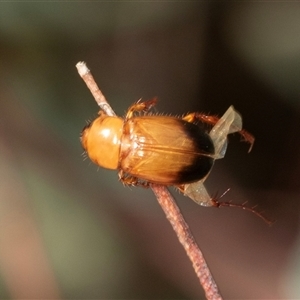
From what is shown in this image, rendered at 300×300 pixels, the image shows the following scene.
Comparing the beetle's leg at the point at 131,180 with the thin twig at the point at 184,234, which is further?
the beetle's leg at the point at 131,180

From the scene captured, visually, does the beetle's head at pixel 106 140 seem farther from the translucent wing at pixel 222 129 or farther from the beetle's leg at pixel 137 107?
the translucent wing at pixel 222 129

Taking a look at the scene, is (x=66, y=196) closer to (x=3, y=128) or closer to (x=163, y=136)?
(x=3, y=128)

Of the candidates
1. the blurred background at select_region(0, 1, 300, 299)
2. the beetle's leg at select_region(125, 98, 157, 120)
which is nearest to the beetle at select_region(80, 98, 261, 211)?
the beetle's leg at select_region(125, 98, 157, 120)

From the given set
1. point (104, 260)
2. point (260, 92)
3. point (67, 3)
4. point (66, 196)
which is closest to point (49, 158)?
point (66, 196)

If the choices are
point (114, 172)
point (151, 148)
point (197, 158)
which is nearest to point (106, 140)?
point (151, 148)

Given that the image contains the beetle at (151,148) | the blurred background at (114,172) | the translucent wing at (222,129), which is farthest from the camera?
the blurred background at (114,172)

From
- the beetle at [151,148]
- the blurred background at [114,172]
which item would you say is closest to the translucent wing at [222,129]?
the beetle at [151,148]

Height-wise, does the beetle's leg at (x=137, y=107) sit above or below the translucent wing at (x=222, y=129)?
above

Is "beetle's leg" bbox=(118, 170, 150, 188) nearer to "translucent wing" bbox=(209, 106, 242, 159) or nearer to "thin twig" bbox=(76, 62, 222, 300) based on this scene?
"thin twig" bbox=(76, 62, 222, 300)
